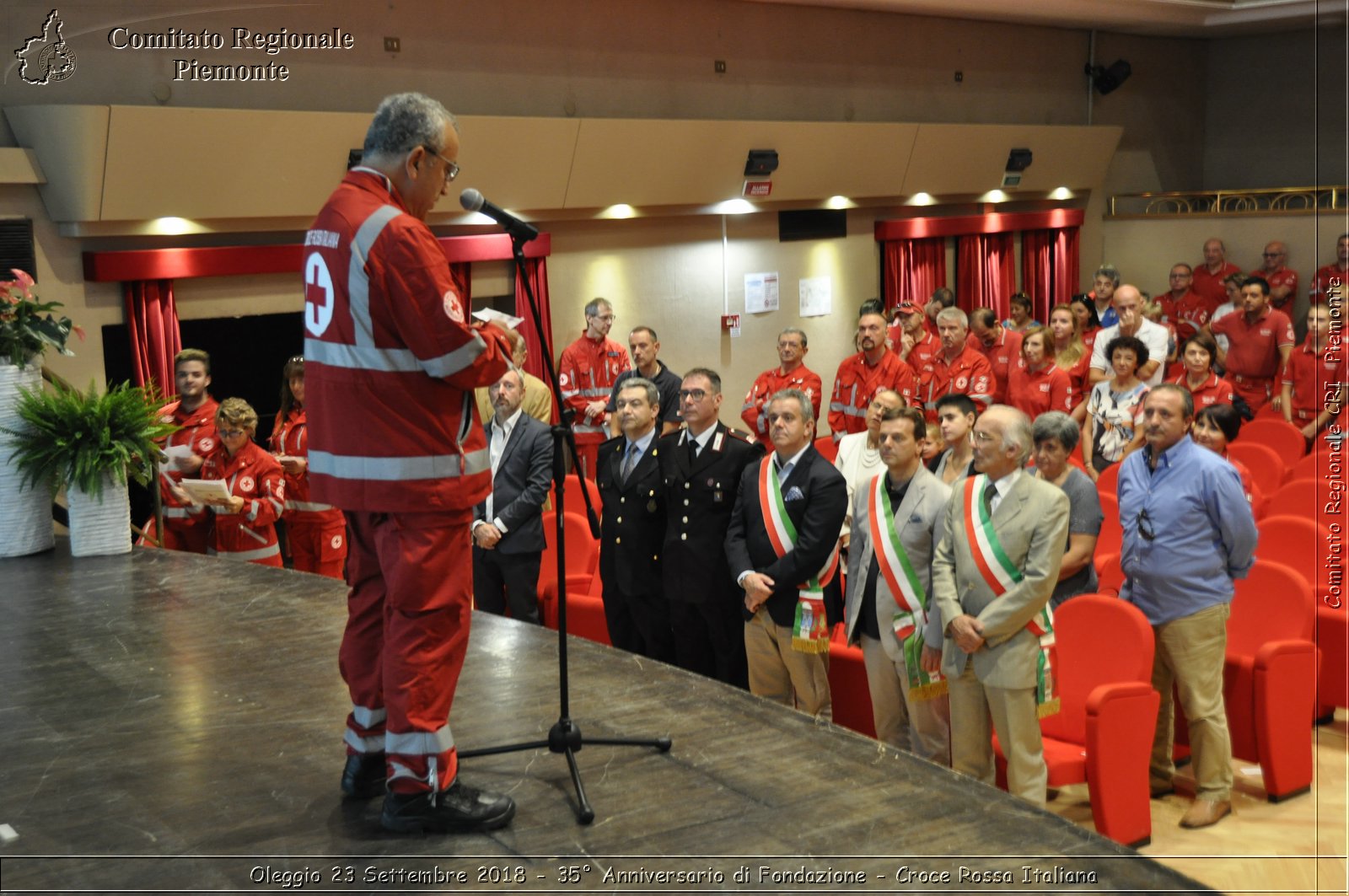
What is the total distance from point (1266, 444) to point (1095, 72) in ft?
24.6

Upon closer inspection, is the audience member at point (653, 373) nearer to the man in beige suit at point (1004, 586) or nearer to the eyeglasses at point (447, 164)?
the man in beige suit at point (1004, 586)

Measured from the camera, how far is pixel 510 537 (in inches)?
Result: 220

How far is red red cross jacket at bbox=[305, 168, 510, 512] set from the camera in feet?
7.94

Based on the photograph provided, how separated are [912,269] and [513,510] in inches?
319

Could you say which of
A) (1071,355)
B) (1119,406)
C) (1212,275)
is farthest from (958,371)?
(1212,275)

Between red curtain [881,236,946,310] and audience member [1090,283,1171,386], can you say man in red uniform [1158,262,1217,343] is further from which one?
audience member [1090,283,1171,386]

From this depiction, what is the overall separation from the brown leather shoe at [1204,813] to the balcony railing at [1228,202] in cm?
1027

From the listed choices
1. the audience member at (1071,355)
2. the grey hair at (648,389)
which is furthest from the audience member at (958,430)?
the audience member at (1071,355)

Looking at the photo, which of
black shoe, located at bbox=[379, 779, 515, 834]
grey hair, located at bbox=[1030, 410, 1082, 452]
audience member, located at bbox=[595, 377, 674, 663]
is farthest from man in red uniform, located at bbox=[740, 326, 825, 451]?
black shoe, located at bbox=[379, 779, 515, 834]

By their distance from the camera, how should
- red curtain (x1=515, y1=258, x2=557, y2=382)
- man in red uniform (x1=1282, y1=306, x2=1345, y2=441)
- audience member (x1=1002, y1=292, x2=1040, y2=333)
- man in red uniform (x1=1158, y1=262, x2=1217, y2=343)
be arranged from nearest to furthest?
man in red uniform (x1=1282, y1=306, x2=1345, y2=441)
red curtain (x1=515, y1=258, x2=557, y2=382)
audience member (x1=1002, y1=292, x2=1040, y2=333)
man in red uniform (x1=1158, y1=262, x2=1217, y2=343)

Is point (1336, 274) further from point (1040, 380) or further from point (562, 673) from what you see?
point (562, 673)

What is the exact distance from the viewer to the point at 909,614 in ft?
14.3

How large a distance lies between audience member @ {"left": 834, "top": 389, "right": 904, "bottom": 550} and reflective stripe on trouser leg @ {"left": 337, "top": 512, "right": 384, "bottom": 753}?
2.84 metres

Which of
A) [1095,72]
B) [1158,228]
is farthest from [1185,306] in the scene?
[1095,72]
